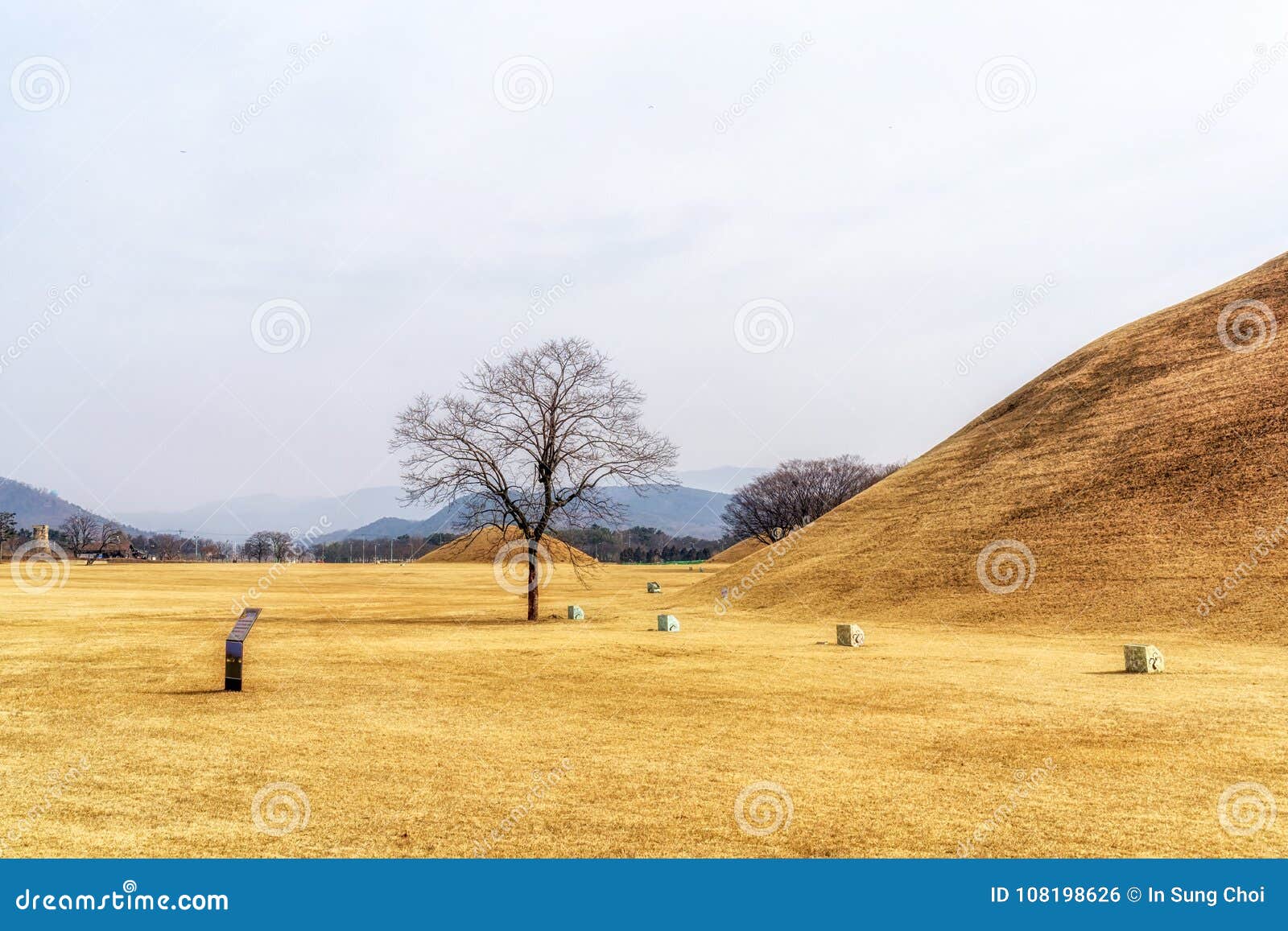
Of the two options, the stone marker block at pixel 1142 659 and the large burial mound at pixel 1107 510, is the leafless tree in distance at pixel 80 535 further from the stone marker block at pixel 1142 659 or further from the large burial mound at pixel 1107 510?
the stone marker block at pixel 1142 659

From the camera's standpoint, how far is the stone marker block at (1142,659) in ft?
78.5

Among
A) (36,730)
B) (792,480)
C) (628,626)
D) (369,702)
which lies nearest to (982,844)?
(369,702)

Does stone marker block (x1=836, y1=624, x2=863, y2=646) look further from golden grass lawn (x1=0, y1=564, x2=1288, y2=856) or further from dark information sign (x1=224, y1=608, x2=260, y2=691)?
dark information sign (x1=224, y1=608, x2=260, y2=691)

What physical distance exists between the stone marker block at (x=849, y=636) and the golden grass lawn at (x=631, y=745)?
0.50 m

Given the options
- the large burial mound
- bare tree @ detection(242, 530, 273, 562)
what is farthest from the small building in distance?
the large burial mound

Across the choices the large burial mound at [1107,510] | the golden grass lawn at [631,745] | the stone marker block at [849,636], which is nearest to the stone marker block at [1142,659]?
the golden grass lawn at [631,745]

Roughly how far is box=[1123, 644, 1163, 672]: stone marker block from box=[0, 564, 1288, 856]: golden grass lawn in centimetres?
41

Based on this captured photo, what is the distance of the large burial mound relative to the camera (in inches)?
1519

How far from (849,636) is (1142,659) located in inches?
370

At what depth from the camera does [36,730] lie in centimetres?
1531

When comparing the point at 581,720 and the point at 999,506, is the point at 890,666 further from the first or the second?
the point at 999,506

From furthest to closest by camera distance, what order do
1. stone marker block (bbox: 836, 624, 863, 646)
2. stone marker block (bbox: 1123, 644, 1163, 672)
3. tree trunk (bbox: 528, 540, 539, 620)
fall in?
tree trunk (bbox: 528, 540, 539, 620)
stone marker block (bbox: 836, 624, 863, 646)
stone marker block (bbox: 1123, 644, 1163, 672)

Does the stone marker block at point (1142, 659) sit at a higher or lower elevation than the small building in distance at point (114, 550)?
lower

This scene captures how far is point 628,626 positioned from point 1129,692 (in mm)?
22302
